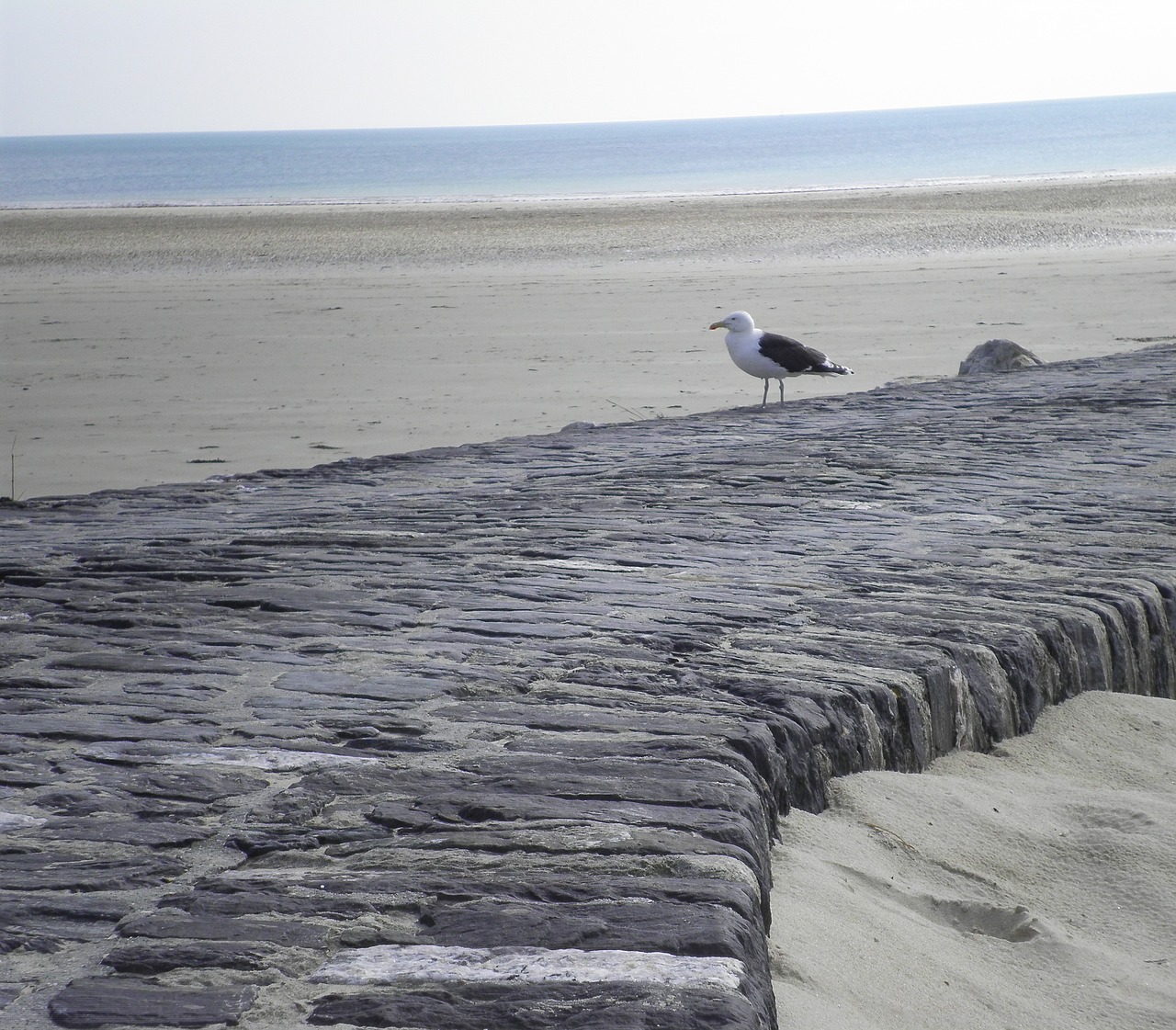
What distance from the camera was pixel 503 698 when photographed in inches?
121

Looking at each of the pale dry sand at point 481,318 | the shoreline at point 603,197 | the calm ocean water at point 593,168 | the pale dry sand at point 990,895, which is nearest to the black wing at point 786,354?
the pale dry sand at point 481,318

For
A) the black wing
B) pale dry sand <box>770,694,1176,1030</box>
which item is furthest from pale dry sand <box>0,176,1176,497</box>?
pale dry sand <box>770,694,1176,1030</box>

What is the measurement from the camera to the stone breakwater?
198cm

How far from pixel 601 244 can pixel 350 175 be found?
1984 inches

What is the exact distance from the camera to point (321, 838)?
234 cm

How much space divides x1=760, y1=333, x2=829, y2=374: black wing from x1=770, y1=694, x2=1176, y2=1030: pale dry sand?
19.4ft

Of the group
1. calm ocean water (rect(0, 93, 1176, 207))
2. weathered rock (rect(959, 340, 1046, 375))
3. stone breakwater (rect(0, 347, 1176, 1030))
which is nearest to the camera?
stone breakwater (rect(0, 347, 1176, 1030))

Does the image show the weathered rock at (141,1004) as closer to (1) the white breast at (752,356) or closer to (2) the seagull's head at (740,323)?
(1) the white breast at (752,356)

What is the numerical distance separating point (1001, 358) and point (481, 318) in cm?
936

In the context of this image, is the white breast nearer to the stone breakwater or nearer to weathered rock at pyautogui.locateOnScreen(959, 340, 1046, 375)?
weathered rock at pyautogui.locateOnScreen(959, 340, 1046, 375)

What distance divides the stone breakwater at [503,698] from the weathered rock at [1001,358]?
10.6 feet

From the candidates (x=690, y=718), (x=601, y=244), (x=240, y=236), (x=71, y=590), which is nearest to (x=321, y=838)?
(x=690, y=718)

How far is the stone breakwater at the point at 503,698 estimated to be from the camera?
6.49ft

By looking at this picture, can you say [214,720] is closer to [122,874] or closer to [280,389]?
[122,874]
